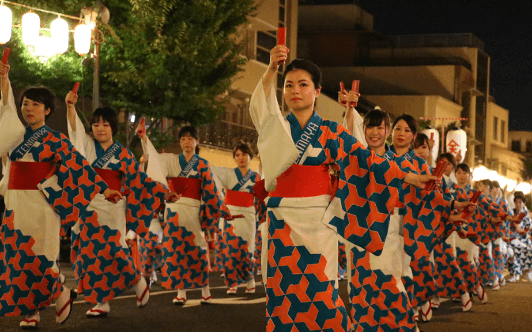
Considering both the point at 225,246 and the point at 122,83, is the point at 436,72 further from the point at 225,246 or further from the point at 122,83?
the point at 225,246

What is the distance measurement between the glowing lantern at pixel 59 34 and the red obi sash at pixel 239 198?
394 cm

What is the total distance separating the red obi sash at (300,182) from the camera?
15.4ft

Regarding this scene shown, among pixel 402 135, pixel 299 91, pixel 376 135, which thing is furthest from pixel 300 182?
pixel 402 135

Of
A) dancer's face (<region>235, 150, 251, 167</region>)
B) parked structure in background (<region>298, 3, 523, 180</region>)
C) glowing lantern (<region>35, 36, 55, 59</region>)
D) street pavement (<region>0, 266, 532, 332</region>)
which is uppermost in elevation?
parked structure in background (<region>298, 3, 523, 180</region>)

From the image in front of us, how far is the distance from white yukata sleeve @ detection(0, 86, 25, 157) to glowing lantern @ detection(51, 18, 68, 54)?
5583mm

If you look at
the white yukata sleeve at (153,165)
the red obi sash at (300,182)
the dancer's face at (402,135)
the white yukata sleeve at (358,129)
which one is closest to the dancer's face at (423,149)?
the dancer's face at (402,135)

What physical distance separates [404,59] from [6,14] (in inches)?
1453

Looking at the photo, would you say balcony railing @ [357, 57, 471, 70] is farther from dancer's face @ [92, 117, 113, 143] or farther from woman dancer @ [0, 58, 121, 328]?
woman dancer @ [0, 58, 121, 328]

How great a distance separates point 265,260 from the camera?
495 centimetres

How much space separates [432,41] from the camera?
46500 mm

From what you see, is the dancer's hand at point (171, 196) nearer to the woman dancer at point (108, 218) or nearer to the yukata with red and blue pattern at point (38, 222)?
the woman dancer at point (108, 218)

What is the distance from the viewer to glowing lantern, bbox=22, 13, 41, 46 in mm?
11758

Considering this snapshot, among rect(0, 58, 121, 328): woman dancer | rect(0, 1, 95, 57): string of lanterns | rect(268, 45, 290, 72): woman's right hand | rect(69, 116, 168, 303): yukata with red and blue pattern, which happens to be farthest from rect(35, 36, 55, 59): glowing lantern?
rect(268, 45, 290, 72): woman's right hand

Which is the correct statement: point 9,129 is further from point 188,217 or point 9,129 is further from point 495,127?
point 495,127
